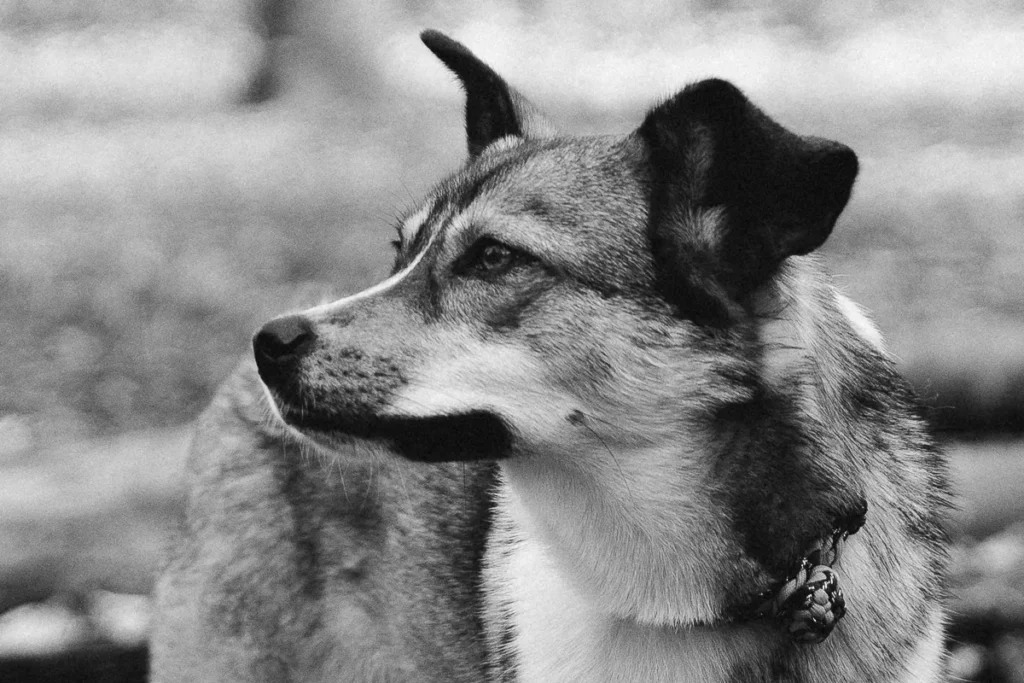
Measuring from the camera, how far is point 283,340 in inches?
96.4

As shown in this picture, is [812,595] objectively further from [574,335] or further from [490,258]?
[490,258]

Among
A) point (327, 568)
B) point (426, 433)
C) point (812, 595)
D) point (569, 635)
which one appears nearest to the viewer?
point (812, 595)

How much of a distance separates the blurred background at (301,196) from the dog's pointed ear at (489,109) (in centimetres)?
131

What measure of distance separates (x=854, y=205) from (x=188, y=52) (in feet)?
14.2

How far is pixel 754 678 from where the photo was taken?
2473 millimetres

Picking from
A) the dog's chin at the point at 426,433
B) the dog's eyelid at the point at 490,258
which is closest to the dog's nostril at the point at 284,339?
the dog's chin at the point at 426,433

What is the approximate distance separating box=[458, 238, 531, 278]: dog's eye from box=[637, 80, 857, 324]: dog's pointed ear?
317 mm

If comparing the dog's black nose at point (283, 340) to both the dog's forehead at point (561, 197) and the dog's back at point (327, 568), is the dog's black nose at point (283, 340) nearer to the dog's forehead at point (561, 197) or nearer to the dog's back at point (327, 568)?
the dog's forehead at point (561, 197)

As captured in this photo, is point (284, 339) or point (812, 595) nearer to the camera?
point (812, 595)

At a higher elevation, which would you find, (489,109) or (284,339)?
(489,109)

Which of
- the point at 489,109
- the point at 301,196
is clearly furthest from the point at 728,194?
the point at 301,196

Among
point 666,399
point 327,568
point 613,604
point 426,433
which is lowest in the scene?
point 327,568

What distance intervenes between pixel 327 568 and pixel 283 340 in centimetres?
97

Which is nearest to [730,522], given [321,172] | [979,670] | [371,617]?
[371,617]
